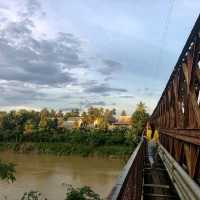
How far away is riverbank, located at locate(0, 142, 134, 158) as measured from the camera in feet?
220

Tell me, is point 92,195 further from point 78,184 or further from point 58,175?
point 58,175

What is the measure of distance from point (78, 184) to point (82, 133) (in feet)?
151

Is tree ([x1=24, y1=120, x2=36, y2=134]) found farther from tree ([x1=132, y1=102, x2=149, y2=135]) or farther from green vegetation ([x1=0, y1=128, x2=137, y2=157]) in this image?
tree ([x1=132, y1=102, x2=149, y2=135])

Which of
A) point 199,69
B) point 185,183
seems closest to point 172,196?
point 185,183

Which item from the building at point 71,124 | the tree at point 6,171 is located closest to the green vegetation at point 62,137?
the building at point 71,124

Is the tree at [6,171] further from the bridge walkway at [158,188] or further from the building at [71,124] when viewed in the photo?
the building at [71,124]

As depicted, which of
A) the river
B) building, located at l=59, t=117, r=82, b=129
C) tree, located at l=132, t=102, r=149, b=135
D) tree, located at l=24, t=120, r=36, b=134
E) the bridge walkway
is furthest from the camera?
building, located at l=59, t=117, r=82, b=129

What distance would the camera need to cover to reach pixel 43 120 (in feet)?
303

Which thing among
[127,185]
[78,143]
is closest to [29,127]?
[78,143]

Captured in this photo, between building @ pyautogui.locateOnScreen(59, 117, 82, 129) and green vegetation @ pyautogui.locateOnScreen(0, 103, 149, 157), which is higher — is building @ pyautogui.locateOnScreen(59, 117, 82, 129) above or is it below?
above

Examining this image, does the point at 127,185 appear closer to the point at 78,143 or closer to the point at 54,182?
the point at 54,182

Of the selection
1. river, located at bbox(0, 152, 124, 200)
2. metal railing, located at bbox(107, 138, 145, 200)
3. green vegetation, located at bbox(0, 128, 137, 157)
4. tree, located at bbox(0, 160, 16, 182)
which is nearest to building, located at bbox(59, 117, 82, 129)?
green vegetation, located at bbox(0, 128, 137, 157)

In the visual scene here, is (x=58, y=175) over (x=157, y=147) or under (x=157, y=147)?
under

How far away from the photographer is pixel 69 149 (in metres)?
71.4
